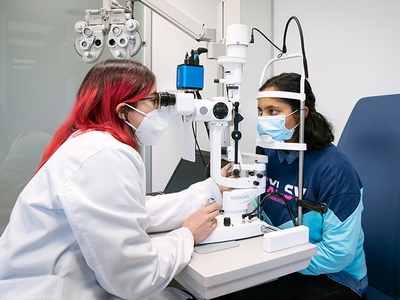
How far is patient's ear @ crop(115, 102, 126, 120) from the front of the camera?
94 cm

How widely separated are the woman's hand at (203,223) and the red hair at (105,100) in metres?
0.29

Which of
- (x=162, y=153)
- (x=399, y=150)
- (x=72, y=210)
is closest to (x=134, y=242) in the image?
(x=72, y=210)

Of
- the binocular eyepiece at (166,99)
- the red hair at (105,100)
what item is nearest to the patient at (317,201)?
the binocular eyepiece at (166,99)

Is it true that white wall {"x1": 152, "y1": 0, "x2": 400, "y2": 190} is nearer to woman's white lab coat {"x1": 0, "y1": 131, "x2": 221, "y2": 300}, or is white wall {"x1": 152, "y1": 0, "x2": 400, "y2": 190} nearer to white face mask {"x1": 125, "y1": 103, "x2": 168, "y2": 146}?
white face mask {"x1": 125, "y1": 103, "x2": 168, "y2": 146}

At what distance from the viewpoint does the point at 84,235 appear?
0.71m

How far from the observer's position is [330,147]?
118 cm

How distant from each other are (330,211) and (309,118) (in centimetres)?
38

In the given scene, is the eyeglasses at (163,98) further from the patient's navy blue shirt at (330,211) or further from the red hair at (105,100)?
the patient's navy blue shirt at (330,211)

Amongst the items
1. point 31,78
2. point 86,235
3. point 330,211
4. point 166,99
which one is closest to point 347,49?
point 330,211

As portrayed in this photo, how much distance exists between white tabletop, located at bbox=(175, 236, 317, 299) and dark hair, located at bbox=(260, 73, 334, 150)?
16.7 inches

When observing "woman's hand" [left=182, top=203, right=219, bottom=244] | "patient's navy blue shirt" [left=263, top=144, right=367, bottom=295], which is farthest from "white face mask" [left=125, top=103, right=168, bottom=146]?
"patient's navy blue shirt" [left=263, top=144, right=367, bottom=295]

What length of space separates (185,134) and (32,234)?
551mm

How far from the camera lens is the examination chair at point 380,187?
1.21m

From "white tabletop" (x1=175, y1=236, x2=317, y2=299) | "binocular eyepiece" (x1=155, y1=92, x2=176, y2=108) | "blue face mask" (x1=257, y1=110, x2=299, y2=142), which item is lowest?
"white tabletop" (x1=175, y1=236, x2=317, y2=299)
